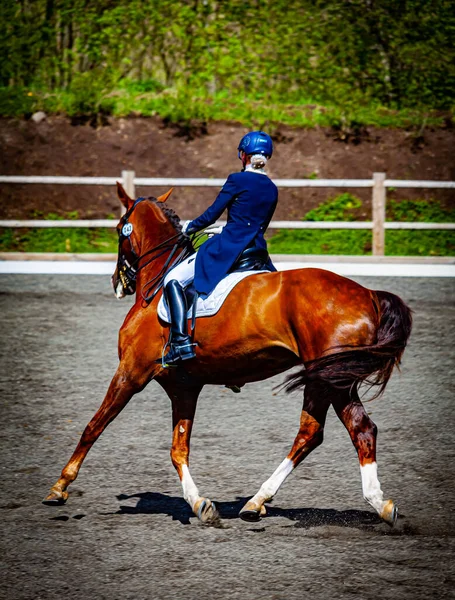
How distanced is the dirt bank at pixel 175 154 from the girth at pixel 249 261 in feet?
46.7

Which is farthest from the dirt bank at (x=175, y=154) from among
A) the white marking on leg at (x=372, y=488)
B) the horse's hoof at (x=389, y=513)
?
the horse's hoof at (x=389, y=513)

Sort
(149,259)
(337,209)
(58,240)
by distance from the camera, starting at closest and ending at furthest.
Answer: (149,259) < (58,240) < (337,209)

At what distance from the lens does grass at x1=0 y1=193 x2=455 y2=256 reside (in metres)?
18.4

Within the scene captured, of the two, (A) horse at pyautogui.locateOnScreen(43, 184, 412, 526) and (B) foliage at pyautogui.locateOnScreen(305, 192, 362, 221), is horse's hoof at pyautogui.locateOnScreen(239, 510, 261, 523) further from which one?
(B) foliage at pyautogui.locateOnScreen(305, 192, 362, 221)

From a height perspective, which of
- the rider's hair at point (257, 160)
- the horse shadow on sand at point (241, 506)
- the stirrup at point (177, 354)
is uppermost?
the rider's hair at point (257, 160)


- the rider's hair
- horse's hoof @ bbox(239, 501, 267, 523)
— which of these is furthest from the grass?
horse's hoof @ bbox(239, 501, 267, 523)

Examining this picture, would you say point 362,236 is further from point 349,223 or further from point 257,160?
point 257,160

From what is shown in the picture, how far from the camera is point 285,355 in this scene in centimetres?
573

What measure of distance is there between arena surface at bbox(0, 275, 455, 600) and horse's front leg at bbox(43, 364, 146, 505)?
13cm

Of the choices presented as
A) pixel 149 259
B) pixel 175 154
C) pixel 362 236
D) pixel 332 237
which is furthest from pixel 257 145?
pixel 175 154

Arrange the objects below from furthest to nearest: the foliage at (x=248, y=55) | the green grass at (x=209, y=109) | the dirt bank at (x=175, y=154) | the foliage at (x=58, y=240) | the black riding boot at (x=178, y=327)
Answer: the foliage at (x=248, y=55) → the green grass at (x=209, y=109) → the dirt bank at (x=175, y=154) → the foliage at (x=58, y=240) → the black riding boot at (x=178, y=327)

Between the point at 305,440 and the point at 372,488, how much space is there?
510 millimetres

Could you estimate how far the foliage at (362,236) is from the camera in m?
18.3

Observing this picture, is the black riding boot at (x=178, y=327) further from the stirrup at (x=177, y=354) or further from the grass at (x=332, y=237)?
the grass at (x=332, y=237)
